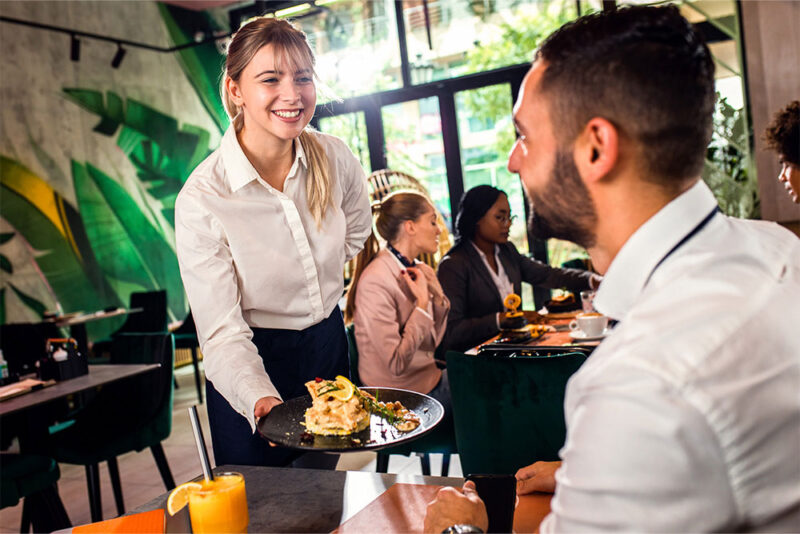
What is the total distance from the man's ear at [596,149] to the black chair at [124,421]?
3004 mm

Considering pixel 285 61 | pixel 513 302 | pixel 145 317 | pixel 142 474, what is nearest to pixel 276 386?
pixel 285 61

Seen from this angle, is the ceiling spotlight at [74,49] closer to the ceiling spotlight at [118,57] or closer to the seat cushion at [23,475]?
the ceiling spotlight at [118,57]

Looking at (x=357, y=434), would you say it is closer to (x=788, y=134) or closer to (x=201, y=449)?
(x=201, y=449)

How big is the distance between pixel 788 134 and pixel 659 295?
9.40 ft

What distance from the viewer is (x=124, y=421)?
11.7 ft

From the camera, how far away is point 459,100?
7.03m

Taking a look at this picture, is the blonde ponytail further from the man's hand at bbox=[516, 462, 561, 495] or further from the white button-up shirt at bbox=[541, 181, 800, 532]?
the white button-up shirt at bbox=[541, 181, 800, 532]

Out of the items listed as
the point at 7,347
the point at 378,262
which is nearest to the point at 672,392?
the point at 378,262

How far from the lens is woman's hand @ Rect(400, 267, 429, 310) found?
3.07m

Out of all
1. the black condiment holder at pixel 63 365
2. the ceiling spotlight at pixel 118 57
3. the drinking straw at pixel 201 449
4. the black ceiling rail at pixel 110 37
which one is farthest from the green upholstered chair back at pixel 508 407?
the ceiling spotlight at pixel 118 57

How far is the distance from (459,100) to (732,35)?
8.23ft

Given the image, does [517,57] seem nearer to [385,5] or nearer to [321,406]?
[385,5]

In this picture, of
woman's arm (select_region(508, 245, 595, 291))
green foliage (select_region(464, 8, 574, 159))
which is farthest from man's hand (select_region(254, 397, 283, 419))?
→ green foliage (select_region(464, 8, 574, 159))

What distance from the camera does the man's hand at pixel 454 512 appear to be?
1048 millimetres
